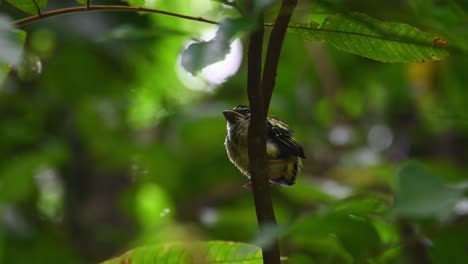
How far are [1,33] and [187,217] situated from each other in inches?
149

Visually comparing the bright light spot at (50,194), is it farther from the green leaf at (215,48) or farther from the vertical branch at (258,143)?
the green leaf at (215,48)

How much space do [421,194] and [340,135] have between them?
4.07 m

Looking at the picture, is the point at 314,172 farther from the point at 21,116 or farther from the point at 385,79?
the point at 21,116

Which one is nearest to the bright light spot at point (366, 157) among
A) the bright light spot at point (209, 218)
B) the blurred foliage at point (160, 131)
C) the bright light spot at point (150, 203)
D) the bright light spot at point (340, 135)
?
the blurred foliage at point (160, 131)

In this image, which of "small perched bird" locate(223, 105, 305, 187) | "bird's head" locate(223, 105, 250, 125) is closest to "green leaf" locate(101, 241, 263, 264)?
"small perched bird" locate(223, 105, 305, 187)

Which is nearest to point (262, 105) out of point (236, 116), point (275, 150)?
point (275, 150)

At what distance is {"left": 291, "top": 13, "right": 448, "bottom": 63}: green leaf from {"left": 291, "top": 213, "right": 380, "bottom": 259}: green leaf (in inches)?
14.0

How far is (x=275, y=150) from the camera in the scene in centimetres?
276

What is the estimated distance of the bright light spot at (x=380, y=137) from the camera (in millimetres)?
5758

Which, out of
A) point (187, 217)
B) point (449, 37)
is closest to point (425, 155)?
point (187, 217)

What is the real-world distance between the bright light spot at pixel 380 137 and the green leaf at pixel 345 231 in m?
3.75

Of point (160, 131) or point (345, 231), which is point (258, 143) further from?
point (160, 131)

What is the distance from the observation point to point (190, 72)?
141cm

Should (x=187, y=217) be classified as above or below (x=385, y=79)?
below
